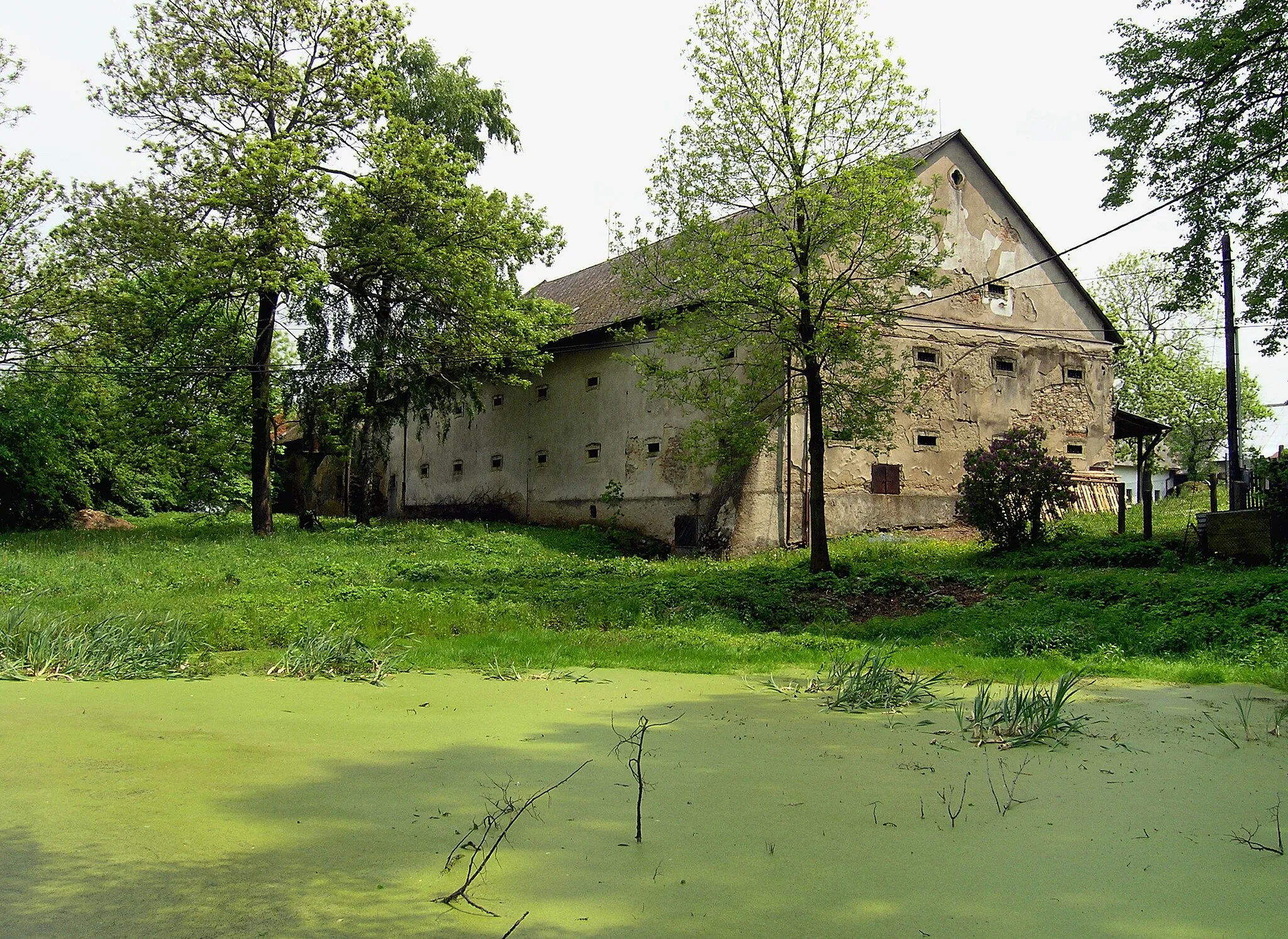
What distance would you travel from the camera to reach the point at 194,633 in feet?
31.1

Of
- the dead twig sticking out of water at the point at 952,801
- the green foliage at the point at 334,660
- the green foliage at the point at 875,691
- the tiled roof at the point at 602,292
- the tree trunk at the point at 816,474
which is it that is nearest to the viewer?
the dead twig sticking out of water at the point at 952,801

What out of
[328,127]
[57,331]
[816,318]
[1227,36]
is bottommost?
[816,318]

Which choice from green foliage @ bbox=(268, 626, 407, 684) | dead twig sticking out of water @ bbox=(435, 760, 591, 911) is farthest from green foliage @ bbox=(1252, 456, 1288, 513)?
dead twig sticking out of water @ bbox=(435, 760, 591, 911)

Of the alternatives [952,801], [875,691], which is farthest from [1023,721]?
[952,801]

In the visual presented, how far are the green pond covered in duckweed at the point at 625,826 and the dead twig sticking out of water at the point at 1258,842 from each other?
2.0 inches

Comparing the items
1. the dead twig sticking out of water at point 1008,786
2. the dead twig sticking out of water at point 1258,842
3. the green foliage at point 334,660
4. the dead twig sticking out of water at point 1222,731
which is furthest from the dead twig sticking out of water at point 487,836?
the green foliage at point 334,660

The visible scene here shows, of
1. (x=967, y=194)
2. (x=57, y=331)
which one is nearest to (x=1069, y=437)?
(x=967, y=194)

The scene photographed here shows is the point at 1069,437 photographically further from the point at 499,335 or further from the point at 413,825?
the point at 413,825

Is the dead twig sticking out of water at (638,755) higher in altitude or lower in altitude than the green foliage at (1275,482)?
lower

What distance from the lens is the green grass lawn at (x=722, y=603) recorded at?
936 centimetres

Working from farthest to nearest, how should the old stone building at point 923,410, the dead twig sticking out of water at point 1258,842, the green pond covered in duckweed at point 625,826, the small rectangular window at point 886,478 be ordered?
the small rectangular window at point 886,478 → the old stone building at point 923,410 → the dead twig sticking out of water at point 1258,842 → the green pond covered in duckweed at point 625,826

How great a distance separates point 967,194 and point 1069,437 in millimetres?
5440

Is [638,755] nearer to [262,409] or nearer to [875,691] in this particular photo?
[875,691]

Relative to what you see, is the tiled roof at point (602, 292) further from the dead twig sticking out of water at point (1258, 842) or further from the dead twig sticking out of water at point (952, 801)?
the dead twig sticking out of water at point (1258, 842)
